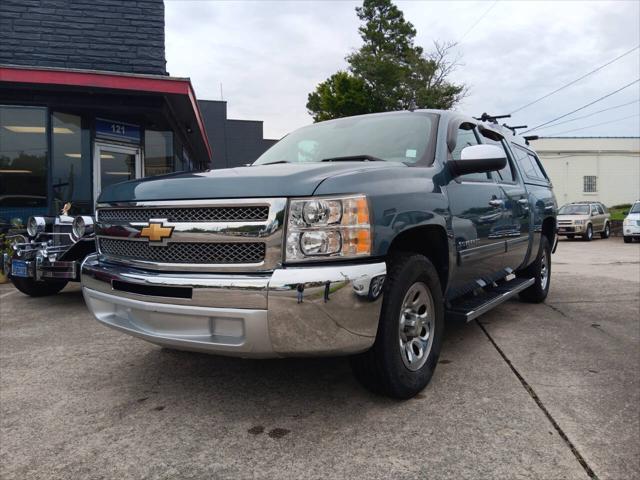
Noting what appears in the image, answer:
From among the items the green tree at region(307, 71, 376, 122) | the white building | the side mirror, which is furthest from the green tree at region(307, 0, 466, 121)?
the side mirror

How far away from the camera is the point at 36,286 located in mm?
5953

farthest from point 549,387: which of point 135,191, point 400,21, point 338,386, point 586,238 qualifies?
point 400,21

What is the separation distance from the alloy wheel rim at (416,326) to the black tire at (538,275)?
109 inches

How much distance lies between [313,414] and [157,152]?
9.56 m

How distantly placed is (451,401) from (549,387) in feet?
2.24

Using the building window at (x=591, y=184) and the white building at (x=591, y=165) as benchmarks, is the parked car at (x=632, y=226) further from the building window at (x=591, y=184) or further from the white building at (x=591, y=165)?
the building window at (x=591, y=184)

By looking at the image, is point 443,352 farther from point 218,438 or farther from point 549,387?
point 218,438

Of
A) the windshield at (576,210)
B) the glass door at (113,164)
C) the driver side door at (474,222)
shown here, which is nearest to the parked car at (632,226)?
the windshield at (576,210)

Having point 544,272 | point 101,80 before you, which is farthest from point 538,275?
point 101,80

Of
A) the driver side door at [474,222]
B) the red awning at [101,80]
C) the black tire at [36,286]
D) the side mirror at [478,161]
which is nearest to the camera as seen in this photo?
the side mirror at [478,161]

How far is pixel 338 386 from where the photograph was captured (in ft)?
9.52

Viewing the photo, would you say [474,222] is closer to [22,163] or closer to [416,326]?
[416,326]

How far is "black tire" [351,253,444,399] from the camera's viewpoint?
2451 mm

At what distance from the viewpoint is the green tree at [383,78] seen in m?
30.4
